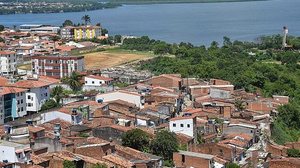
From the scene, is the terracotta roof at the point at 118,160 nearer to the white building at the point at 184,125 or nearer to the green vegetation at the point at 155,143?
the green vegetation at the point at 155,143

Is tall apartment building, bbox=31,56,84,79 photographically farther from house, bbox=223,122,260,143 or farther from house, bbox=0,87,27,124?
house, bbox=223,122,260,143

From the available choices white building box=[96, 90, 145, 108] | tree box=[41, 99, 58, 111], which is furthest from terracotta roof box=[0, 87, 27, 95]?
white building box=[96, 90, 145, 108]

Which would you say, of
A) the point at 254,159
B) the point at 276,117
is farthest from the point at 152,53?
the point at 254,159

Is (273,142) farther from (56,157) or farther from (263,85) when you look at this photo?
(263,85)

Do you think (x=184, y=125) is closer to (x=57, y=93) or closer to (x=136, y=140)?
(x=136, y=140)

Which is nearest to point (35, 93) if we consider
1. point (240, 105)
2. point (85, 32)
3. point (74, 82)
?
point (74, 82)
